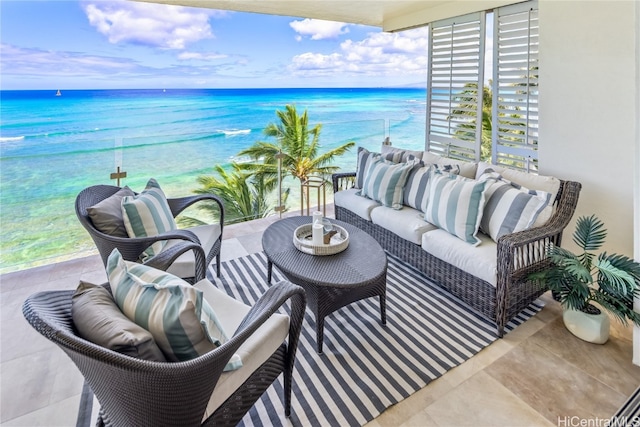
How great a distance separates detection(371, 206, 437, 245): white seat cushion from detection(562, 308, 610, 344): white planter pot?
1.07 m

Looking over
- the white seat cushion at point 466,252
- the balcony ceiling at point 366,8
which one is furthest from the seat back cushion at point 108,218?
the balcony ceiling at point 366,8

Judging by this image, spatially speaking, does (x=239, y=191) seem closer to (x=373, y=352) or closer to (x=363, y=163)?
(x=363, y=163)

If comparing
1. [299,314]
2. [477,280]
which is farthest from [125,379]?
[477,280]

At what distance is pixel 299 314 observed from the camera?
1.49m

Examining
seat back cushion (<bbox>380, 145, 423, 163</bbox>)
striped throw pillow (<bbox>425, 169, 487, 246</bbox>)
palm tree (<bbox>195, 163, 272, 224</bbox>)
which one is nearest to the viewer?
striped throw pillow (<bbox>425, 169, 487, 246</bbox>)

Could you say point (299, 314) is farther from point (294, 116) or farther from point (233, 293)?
point (294, 116)

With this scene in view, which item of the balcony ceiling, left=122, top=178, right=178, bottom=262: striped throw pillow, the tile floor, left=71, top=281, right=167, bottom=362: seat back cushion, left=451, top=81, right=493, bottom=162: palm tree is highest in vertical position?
the balcony ceiling

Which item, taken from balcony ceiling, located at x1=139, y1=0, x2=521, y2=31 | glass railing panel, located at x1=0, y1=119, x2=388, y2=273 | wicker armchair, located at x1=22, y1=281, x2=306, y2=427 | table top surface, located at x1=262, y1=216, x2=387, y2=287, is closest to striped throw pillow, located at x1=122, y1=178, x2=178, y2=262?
table top surface, located at x1=262, y1=216, x2=387, y2=287

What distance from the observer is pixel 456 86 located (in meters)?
3.90

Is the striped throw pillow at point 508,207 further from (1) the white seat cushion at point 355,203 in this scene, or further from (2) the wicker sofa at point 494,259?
(1) the white seat cushion at point 355,203

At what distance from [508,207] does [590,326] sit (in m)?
0.85

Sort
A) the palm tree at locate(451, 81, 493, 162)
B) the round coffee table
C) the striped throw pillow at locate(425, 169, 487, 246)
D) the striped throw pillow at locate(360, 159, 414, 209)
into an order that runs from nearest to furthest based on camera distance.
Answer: the round coffee table < the striped throw pillow at locate(425, 169, 487, 246) < the striped throw pillow at locate(360, 159, 414, 209) < the palm tree at locate(451, 81, 493, 162)

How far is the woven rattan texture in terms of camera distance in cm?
208

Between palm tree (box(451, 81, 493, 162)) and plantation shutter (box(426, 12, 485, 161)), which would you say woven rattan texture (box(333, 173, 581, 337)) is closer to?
palm tree (box(451, 81, 493, 162))
